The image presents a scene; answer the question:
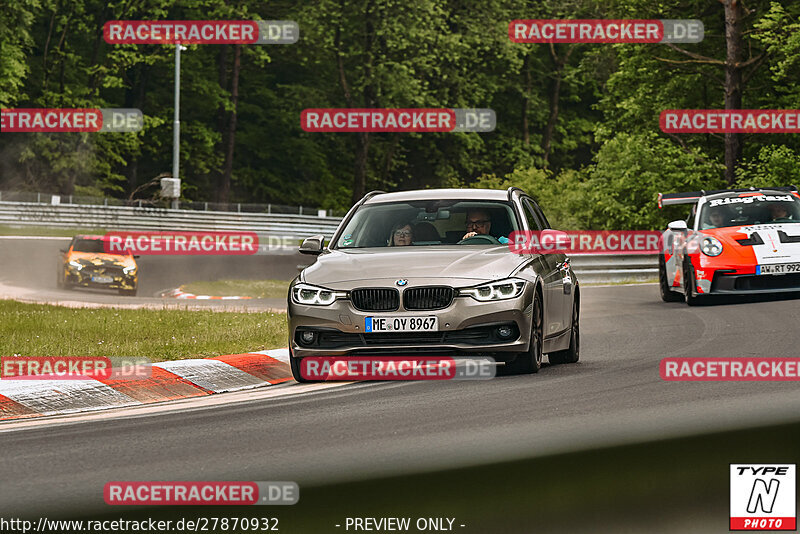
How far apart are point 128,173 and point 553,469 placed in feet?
206

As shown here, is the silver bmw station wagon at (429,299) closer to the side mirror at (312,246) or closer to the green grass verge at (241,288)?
the side mirror at (312,246)

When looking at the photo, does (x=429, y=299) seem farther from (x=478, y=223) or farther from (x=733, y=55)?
(x=733, y=55)

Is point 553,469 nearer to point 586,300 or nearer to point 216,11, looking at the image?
point 586,300

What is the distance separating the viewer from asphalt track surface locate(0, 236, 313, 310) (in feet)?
97.6

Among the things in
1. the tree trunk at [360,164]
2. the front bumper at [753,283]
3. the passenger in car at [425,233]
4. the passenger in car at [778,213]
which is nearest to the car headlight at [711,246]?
the front bumper at [753,283]

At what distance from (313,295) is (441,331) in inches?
43.6

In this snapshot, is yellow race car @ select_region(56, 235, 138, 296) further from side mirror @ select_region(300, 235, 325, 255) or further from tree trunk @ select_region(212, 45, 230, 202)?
tree trunk @ select_region(212, 45, 230, 202)

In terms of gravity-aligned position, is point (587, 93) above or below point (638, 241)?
above

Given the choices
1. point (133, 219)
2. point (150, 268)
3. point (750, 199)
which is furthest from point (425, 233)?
point (133, 219)

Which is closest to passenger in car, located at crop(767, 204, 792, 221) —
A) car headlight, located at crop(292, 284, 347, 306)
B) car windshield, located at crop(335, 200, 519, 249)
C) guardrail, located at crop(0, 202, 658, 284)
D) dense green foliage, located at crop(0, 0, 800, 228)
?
car windshield, located at crop(335, 200, 519, 249)

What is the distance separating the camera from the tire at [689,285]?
60.0 feet

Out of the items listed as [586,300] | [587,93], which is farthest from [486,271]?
[587,93]

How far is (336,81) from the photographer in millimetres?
68500

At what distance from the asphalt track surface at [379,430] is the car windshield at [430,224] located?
1.39 meters
